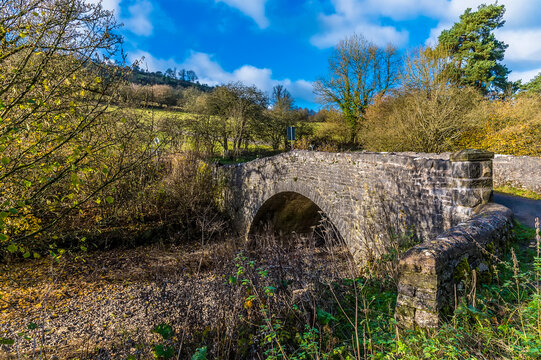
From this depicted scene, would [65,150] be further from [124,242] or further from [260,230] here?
[260,230]

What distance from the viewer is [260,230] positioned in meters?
11.5

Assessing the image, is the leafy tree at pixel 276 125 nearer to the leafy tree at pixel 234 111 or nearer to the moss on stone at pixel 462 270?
the leafy tree at pixel 234 111

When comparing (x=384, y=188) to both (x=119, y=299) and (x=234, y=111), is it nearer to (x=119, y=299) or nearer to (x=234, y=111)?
(x=119, y=299)

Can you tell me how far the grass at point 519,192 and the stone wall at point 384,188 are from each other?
255 cm

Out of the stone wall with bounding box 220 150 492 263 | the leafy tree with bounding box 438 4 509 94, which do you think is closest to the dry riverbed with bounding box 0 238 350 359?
the stone wall with bounding box 220 150 492 263

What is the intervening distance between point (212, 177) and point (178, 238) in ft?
10.4

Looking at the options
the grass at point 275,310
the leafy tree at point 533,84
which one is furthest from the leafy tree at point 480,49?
the grass at point 275,310

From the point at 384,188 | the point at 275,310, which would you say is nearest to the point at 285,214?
the point at 384,188

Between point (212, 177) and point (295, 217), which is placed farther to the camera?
point (212, 177)

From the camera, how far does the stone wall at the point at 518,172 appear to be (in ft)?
28.6

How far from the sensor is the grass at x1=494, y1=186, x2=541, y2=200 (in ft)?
27.2

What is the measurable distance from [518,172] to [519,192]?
33.3 inches

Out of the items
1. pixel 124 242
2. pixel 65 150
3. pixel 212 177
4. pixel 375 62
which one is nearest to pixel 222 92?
pixel 212 177

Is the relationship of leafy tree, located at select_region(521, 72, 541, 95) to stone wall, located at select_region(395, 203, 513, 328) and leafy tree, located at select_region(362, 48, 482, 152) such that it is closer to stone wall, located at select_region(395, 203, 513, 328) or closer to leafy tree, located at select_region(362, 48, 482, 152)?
leafy tree, located at select_region(362, 48, 482, 152)
